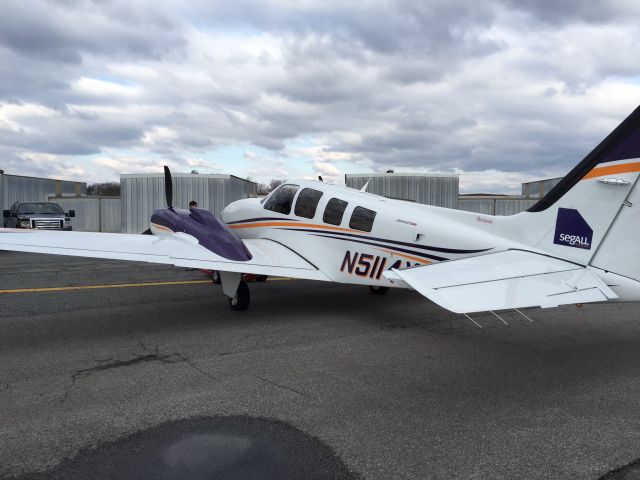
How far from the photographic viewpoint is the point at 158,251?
26.3 ft

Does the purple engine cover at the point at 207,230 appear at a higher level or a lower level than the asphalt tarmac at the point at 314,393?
higher

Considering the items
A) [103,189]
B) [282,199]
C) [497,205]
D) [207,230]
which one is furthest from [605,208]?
[103,189]

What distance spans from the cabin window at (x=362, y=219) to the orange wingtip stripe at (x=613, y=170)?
3.19 metres

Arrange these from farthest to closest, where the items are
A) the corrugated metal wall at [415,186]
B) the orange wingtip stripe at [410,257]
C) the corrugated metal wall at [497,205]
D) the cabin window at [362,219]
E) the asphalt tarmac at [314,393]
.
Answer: the corrugated metal wall at [497,205] → the corrugated metal wall at [415,186] → the cabin window at [362,219] → the orange wingtip stripe at [410,257] → the asphalt tarmac at [314,393]

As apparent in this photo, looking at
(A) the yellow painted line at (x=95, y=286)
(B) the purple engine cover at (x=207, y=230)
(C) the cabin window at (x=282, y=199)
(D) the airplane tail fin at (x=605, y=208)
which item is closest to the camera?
(D) the airplane tail fin at (x=605, y=208)

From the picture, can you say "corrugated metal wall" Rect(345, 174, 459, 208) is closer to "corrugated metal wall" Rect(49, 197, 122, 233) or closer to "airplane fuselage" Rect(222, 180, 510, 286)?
"corrugated metal wall" Rect(49, 197, 122, 233)

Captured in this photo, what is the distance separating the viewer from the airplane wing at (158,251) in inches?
294

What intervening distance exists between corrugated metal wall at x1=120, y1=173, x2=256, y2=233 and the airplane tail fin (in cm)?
2401

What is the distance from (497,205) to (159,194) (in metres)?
21.3

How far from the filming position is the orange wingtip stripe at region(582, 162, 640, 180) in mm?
5935

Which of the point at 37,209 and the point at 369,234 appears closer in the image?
the point at 369,234

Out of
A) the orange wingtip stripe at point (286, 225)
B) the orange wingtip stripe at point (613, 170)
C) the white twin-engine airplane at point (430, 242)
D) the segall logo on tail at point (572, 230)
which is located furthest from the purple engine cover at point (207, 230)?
the orange wingtip stripe at point (613, 170)

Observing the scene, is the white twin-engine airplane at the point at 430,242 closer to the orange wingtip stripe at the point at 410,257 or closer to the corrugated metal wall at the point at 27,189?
the orange wingtip stripe at the point at 410,257

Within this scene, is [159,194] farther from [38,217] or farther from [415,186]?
[415,186]
